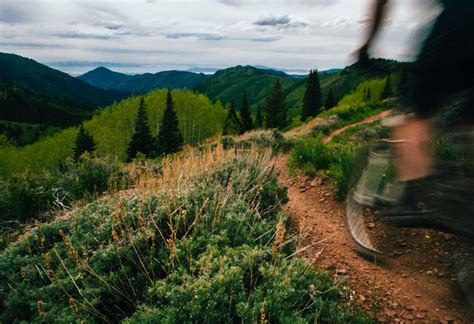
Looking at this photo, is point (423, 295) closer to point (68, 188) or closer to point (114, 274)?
point (114, 274)

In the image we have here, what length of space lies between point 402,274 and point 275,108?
52005mm

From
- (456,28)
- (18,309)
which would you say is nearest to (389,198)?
(456,28)

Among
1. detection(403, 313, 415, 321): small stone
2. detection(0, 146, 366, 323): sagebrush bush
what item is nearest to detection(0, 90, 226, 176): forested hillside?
detection(0, 146, 366, 323): sagebrush bush

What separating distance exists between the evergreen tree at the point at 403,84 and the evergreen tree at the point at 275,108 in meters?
52.7

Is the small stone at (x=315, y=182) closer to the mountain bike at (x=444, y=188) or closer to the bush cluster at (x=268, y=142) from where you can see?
the bush cluster at (x=268, y=142)

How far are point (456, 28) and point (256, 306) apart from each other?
2.17 m

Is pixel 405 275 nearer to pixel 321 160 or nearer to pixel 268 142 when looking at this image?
pixel 321 160

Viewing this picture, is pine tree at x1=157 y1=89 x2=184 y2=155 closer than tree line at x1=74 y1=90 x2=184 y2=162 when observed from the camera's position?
No

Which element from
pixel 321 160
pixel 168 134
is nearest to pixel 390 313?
pixel 321 160

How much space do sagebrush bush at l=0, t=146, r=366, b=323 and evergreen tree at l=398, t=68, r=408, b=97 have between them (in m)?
1.66

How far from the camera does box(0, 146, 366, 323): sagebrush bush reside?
2686 millimetres

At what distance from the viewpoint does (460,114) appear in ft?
5.00

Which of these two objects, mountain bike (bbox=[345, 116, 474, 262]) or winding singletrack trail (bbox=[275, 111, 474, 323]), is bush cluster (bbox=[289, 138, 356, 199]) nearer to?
winding singletrack trail (bbox=[275, 111, 474, 323])

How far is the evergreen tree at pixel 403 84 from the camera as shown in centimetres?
156
